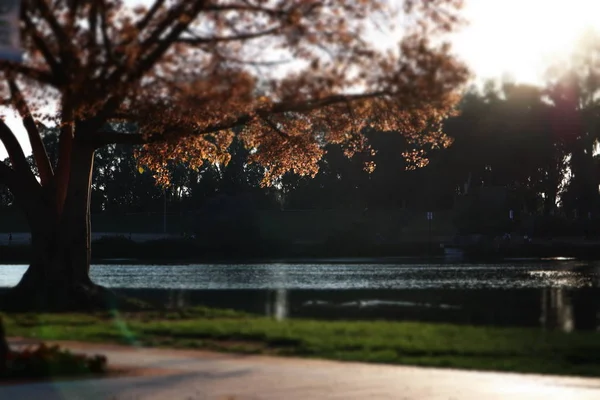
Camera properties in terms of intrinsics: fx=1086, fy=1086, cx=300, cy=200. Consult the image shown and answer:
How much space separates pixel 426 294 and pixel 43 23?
14702 mm

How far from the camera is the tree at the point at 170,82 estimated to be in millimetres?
21703

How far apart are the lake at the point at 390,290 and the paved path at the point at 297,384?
26.6 ft

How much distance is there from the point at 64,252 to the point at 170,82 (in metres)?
7.36

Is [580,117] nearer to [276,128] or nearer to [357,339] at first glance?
[276,128]

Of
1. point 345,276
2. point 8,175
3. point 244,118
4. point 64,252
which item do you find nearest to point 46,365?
point 64,252

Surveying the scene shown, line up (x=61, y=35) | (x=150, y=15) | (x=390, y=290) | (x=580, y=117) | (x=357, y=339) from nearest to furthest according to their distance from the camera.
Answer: (x=357, y=339) → (x=61, y=35) → (x=150, y=15) → (x=390, y=290) → (x=580, y=117)

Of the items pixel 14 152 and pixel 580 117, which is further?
pixel 580 117

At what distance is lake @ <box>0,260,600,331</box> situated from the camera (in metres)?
25.5

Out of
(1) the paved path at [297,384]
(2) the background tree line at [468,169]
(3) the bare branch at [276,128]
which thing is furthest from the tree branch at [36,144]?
(2) the background tree line at [468,169]

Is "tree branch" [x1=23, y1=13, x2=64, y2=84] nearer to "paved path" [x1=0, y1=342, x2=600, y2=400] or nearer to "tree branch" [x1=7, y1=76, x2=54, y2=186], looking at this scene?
"tree branch" [x1=7, y1=76, x2=54, y2=186]

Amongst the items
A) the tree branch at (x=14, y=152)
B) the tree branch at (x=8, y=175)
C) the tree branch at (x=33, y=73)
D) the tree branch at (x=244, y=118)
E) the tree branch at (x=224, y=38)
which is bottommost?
the tree branch at (x=8, y=175)

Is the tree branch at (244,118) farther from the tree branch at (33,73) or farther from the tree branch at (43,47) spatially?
the tree branch at (43,47)

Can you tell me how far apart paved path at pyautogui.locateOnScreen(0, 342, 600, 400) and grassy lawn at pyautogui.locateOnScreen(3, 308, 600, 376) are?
1.23 metres

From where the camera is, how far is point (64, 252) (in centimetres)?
2852
